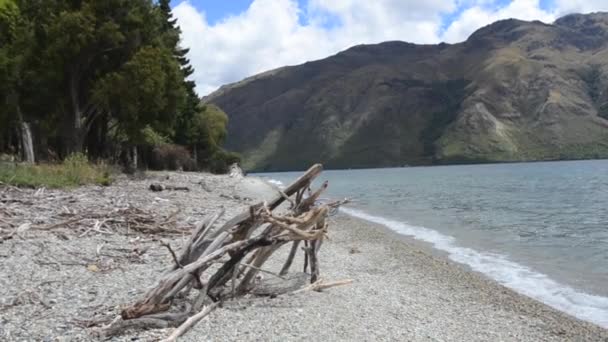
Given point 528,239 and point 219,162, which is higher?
point 219,162

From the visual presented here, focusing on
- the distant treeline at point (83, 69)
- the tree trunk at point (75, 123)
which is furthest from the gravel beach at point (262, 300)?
the tree trunk at point (75, 123)

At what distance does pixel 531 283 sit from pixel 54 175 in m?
Answer: 15.2

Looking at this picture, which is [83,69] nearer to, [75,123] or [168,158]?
[75,123]

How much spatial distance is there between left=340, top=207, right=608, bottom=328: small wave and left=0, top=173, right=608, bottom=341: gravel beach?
0.56 m

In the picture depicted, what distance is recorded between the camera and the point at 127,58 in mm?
29266

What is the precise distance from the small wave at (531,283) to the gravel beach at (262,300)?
22.1 inches

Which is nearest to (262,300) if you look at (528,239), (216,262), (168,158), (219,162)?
(216,262)

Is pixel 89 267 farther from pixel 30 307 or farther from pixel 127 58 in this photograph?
pixel 127 58

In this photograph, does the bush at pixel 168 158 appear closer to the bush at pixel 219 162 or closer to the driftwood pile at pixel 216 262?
the bush at pixel 219 162

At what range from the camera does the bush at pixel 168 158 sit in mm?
50781

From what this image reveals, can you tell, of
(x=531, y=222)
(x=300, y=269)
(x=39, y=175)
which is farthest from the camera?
(x=531, y=222)

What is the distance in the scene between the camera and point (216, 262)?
7250mm

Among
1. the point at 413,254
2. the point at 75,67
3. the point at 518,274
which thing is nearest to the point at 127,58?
the point at 75,67

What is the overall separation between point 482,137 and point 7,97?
7571 inches
